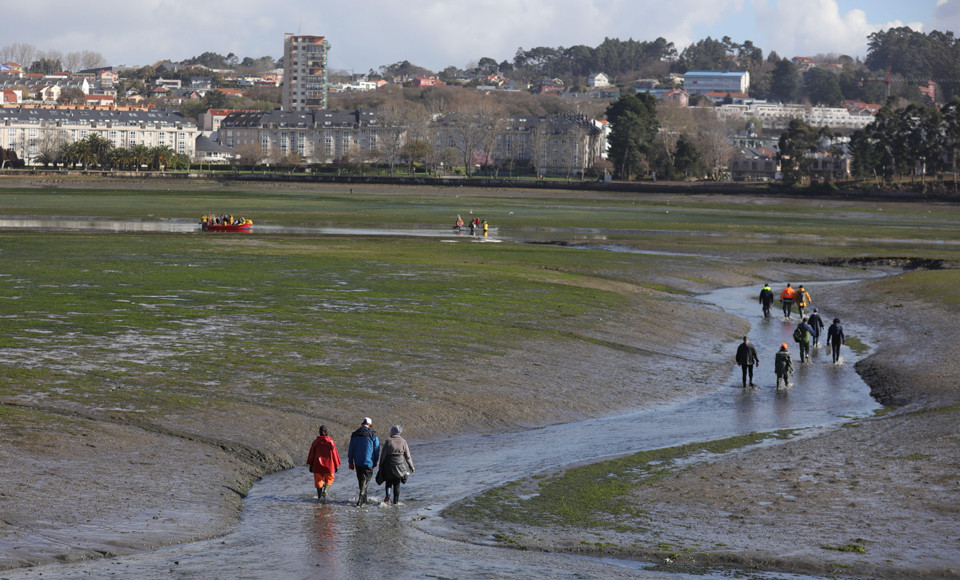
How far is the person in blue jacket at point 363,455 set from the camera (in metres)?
18.9

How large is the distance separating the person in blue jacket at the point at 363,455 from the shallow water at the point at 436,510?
42 centimetres

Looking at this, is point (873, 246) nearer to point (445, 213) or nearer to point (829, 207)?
point (445, 213)

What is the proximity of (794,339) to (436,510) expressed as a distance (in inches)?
856

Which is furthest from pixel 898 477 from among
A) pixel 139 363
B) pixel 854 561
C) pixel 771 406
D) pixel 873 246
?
pixel 873 246

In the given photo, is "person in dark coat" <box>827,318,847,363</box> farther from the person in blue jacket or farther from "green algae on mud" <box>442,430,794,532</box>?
the person in blue jacket

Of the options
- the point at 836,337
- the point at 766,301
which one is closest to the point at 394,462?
the point at 836,337

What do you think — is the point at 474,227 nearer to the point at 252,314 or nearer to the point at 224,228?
the point at 224,228

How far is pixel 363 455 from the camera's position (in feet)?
61.9

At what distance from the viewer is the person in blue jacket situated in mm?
18891

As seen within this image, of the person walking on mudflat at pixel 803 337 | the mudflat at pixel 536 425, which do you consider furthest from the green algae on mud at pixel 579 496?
the person walking on mudflat at pixel 803 337

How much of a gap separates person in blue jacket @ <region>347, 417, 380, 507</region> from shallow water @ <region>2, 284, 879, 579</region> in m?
0.42

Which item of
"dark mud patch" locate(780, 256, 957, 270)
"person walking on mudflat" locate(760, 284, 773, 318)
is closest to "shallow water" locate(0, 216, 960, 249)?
"dark mud patch" locate(780, 256, 957, 270)

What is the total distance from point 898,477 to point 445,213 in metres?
92.3

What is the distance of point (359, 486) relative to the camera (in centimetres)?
1934
